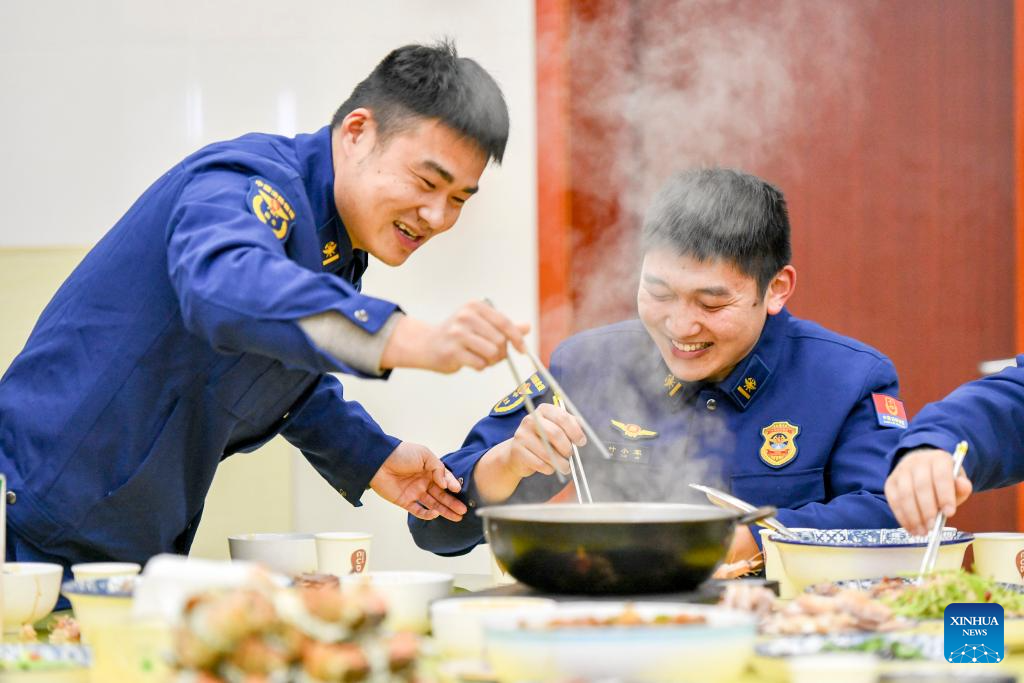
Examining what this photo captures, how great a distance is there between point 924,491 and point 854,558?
0.18m

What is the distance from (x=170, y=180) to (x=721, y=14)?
221cm

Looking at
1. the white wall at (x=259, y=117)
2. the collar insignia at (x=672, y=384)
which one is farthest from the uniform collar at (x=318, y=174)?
the white wall at (x=259, y=117)

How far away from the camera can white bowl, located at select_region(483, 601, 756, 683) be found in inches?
36.2

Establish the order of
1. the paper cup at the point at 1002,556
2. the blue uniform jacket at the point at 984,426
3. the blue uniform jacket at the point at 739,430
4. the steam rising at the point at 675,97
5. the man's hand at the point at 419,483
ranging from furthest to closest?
the steam rising at the point at 675,97, the blue uniform jacket at the point at 739,430, the man's hand at the point at 419,483, the blue uniform jacket at the point at 984,426, the paper cup at the point at 1002,556

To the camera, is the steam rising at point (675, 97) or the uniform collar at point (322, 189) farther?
the steam rising at point (675, 97)

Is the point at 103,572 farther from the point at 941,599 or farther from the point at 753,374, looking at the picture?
the point at 753,374

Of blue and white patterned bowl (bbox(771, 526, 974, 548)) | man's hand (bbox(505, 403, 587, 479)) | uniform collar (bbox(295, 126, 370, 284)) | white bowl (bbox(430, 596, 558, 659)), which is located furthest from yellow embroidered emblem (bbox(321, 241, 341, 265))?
white bowl (bbox(430, 596, 558, 659))

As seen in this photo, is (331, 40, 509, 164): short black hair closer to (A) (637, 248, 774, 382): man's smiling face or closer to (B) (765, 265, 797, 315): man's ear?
(A) (637, 248, 774, 382): man's smiling face

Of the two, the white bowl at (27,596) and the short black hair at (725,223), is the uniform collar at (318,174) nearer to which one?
the short black hair at (725,223)

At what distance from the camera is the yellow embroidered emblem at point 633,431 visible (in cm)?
235

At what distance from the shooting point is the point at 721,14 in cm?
359

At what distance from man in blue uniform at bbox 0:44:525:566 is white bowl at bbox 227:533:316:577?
0.89 feet

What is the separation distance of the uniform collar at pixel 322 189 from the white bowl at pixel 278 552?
22.0 inches

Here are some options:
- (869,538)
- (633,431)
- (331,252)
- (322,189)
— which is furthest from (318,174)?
(869,538)
